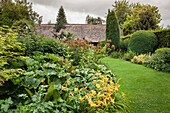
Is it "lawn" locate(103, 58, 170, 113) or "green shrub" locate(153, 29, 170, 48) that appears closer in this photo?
"lawn" locate(103, 58, 170, 113)

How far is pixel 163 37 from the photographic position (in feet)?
29.8

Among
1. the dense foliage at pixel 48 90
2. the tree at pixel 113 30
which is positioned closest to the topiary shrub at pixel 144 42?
the tree at pixel 113 30

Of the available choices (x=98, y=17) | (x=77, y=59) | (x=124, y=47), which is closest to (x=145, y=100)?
(x=77, y=59)

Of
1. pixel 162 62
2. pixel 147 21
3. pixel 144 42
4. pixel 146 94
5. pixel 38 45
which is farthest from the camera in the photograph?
pixel 147 21

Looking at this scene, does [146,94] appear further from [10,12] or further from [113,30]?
[10,12]

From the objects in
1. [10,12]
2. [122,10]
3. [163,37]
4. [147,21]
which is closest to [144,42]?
[163,37]

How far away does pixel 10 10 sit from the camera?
20.7m

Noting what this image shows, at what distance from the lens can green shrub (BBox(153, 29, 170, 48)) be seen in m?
8.61

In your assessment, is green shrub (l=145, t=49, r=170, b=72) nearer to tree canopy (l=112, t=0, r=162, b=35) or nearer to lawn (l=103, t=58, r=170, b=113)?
lawn (l=103, t=58, r=170, b=113)

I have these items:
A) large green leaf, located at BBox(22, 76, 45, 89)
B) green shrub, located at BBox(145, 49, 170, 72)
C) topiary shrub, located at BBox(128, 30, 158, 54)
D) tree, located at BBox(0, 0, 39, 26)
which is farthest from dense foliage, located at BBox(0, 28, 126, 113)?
tree, located at BBox(0, 0, 39, 26)

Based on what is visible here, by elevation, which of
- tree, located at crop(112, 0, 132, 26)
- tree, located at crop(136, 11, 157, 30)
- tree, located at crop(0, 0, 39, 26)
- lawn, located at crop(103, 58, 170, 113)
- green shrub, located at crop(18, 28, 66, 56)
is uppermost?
tree, located at crop(112, 0, 132, 26)

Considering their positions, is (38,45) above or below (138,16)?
below

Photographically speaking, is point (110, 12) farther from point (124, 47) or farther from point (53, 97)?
point (53, 97)

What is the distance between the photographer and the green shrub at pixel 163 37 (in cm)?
861
